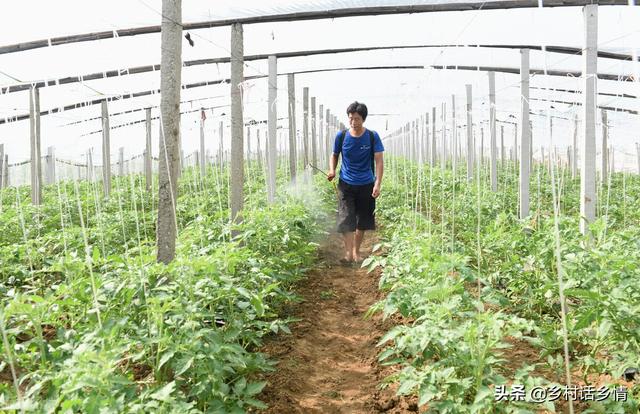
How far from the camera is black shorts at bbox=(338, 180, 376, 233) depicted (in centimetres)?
616

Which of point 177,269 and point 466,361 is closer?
point 466,361

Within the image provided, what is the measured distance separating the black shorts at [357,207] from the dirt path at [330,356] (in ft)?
2.40

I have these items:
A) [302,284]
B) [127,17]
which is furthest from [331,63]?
[302,284]

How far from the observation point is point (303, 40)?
8.23 meters

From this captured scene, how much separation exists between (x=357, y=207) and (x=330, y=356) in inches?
105

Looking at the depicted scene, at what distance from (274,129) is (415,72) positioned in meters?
5.90

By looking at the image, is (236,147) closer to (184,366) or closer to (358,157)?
(358,157)

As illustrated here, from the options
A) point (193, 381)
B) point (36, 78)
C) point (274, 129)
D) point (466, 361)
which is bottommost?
point (193, 381)

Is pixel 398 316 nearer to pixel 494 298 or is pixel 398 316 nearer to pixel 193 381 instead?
pixel 494 298

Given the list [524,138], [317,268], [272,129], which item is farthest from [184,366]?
[272,129]

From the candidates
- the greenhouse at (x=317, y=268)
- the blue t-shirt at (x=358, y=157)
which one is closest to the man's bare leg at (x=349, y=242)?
the greenhouse at (x=317, y=268)

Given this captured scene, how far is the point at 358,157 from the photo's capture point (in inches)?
240

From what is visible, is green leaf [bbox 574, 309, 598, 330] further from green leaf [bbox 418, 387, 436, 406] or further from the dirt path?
the dirt path

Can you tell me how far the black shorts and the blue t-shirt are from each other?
83 millimetres
